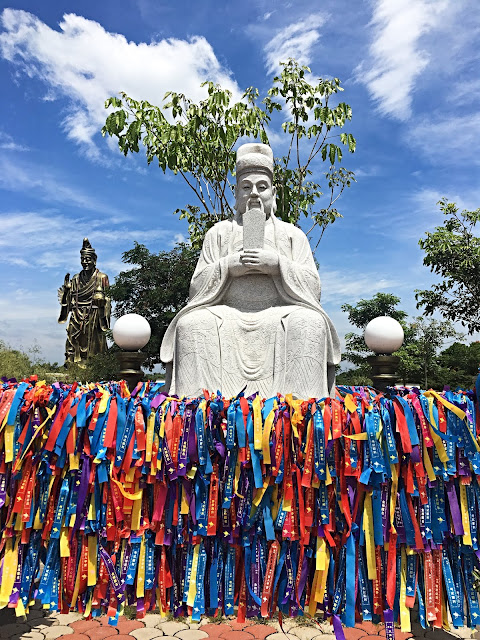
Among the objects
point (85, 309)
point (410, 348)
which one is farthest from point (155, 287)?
point (410, 348)

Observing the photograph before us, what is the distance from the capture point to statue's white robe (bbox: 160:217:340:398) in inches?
136

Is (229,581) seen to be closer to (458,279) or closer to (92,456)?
(92,456)

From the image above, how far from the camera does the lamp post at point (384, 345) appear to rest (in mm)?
4383

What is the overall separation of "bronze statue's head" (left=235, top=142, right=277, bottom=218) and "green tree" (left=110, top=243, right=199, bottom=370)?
733 cm

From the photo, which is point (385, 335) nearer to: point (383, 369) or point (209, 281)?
point (383, 369)

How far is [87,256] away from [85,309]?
140 centimetres

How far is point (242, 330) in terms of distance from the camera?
12.3 ft

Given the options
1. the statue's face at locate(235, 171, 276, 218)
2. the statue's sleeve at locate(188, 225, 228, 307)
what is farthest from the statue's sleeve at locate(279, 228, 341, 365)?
the statue's face at locate(235, 171, 276, 218)

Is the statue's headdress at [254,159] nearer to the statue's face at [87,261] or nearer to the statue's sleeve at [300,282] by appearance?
the statue's sleeve at [300,282]

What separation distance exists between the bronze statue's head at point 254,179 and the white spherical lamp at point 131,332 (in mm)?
1380

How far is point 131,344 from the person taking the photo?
418 centimetres

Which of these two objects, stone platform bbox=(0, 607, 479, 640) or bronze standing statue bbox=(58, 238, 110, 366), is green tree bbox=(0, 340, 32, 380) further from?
stone platform bbox=(0, 607, 479, 640)

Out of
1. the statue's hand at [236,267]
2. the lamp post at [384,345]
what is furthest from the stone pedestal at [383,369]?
the statue's hand at [236,267]

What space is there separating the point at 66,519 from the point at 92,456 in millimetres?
307
